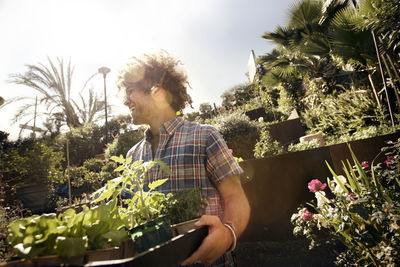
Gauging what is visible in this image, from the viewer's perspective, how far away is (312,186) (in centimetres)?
209

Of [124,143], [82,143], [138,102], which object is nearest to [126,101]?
[138,102]

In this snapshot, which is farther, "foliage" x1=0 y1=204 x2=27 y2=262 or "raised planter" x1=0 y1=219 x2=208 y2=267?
"foliage" x1=0 y1=204 x2=27 y2=262

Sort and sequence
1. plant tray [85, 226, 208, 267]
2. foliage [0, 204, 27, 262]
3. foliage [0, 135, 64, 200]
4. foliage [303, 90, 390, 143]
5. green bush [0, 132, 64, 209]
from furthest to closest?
1. foliage [0, 135, 64, 200]
2. green bush [0, 132, 64, 209]
3. foliage [303, 90, 390, 143]
4. foliage [0, 204, 27, 262]
5. plant tray [85, 226, 208, 267]

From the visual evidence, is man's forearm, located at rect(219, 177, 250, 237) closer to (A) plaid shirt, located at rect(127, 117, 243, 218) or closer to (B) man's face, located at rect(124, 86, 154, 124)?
(A) plaid shirt, located at rect(127, 117, 243, 218)

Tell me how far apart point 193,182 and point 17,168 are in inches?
263

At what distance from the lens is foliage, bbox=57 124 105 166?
11422mm

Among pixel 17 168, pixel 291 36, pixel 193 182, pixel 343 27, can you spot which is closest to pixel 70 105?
pixel 17 168

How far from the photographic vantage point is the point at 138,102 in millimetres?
1267

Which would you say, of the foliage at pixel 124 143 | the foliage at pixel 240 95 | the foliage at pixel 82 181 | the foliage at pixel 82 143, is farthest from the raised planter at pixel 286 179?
the foliage at pixel 240 95

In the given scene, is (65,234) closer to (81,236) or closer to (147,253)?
(81,236)

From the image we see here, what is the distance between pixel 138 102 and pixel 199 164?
1.65 feet

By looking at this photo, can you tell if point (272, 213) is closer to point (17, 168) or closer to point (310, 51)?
point (17, 168)

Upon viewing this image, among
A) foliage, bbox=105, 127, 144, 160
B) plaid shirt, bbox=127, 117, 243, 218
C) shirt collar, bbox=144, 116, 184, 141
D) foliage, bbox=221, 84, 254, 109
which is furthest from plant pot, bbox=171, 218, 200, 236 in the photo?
foliage, bbox=221, 84, 254, 109

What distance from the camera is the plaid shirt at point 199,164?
43.2 inches
